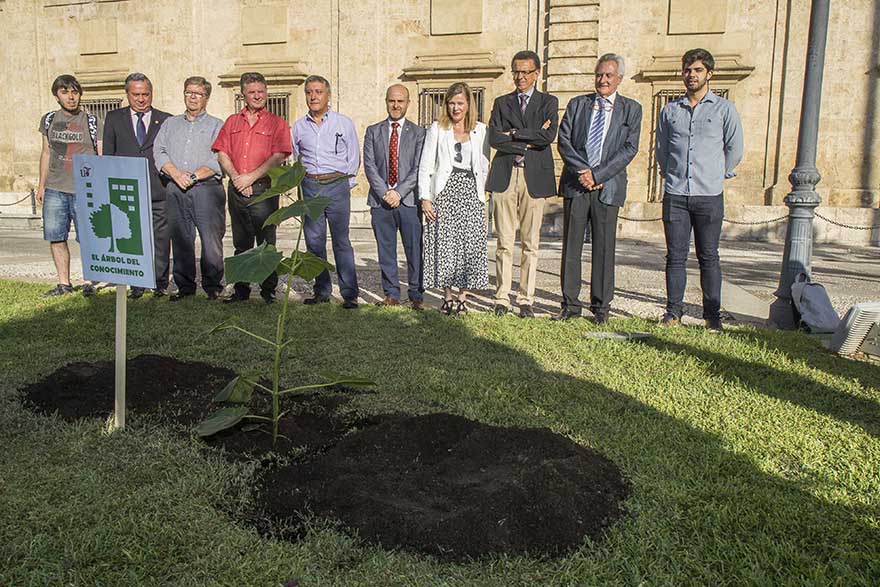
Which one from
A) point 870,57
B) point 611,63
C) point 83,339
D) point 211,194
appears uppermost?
point 870,57

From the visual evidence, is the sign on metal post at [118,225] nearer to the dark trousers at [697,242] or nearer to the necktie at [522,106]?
the necktie at [522,106]

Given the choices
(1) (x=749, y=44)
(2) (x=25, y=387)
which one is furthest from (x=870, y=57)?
(2) (x=25, y=387)

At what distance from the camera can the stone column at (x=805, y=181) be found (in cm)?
628

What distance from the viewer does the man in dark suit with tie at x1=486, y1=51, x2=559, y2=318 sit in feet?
20.9

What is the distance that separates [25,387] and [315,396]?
160 centimetres

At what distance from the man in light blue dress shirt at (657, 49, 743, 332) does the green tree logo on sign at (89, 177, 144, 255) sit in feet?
13.8

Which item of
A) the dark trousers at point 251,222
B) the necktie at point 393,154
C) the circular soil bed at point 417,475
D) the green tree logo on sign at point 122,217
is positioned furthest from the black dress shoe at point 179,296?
the green tree logo on sign at point 122,217

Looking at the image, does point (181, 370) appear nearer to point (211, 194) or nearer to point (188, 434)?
point (188, 434)

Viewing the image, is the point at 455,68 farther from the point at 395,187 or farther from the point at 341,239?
the point at 341,239

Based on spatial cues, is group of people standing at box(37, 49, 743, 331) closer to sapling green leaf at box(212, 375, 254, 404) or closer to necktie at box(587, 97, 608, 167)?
necktie at box(587, 97, 608, 167)

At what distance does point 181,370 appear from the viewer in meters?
4.43

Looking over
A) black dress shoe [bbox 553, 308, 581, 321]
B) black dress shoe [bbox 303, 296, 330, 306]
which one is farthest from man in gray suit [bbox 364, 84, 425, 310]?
black dress shoe [bbox 553, 308, 581, 321]

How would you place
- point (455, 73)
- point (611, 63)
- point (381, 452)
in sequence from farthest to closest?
point (455, 73) → point (611, 63) → point (381, 452)

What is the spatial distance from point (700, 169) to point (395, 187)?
2.59 m
